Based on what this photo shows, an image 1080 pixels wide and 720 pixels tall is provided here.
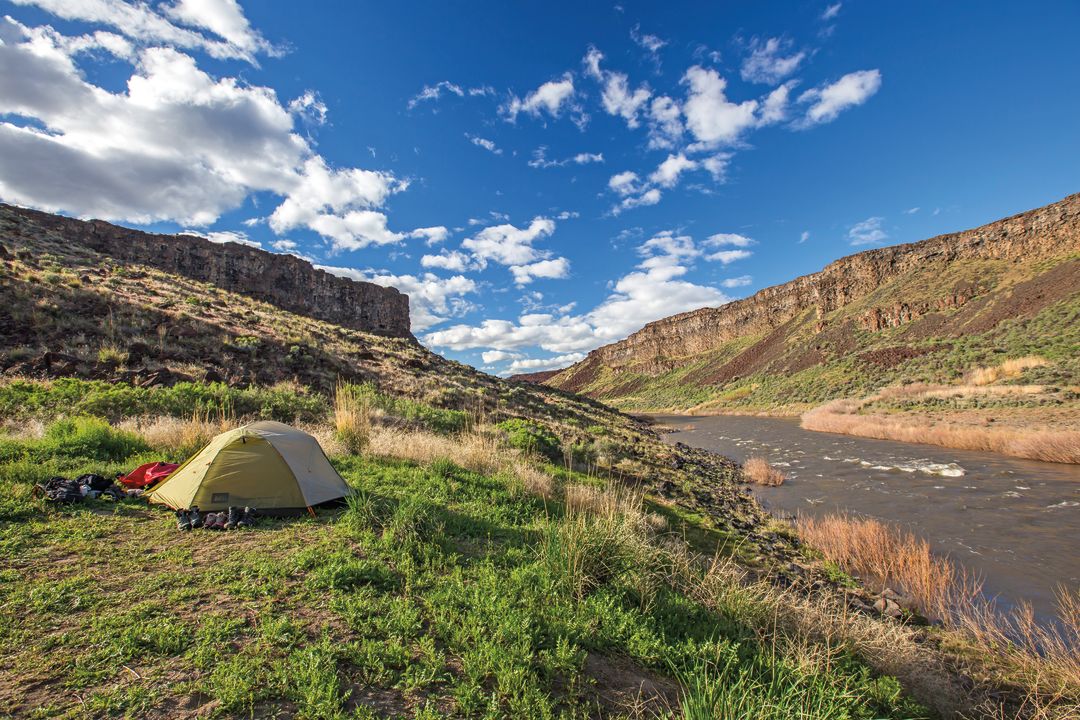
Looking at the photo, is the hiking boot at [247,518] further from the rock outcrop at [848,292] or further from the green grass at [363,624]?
the rock outcrop at [848,292]

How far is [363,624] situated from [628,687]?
2.16 meters

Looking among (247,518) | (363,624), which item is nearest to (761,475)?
(363,624)

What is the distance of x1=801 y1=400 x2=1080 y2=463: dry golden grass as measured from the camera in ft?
47.7

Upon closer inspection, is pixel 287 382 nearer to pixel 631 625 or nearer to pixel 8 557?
pixel 8 557

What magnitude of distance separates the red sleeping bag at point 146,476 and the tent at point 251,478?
320mm

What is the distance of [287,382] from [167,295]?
15403 millimetres

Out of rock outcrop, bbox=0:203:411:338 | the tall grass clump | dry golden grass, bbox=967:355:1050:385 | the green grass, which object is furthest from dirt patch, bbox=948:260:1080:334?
rock outcrop, bbox=0:203:411:338

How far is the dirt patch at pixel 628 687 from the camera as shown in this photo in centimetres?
303

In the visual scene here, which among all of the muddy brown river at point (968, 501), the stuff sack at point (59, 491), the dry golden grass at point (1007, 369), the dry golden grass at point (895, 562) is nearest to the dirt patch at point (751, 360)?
the dry golden grass at point (1007, 369)

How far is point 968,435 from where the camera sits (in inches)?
717

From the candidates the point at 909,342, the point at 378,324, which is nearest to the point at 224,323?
the point at 909,342

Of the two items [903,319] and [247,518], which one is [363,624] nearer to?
[247,518]

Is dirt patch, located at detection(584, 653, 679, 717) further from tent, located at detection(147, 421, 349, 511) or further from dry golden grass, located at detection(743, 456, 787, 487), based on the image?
dry golden grass, located at detection(743, 456, 787, 487)

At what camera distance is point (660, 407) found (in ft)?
293
